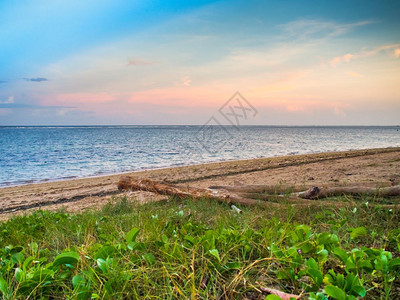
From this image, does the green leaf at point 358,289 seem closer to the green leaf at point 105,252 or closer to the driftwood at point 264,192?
the green leaf at point 105,252

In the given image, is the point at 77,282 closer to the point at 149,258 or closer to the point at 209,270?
the point at 149,258

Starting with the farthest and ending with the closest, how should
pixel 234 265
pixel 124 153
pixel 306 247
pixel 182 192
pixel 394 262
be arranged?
pixel 124 153 < pixel 182 192 < pixel 306 247 < pixel 234 265 < pixel 394 262

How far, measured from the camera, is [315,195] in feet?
16.1

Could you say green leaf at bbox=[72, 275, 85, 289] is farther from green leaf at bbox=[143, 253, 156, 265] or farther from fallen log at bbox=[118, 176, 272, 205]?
fallen log at bbox=[118, 176, 272, 205]

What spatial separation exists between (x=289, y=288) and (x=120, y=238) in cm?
155

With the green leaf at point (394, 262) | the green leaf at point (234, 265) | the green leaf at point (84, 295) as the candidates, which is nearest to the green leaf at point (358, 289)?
the green leaf at point (394, 262)

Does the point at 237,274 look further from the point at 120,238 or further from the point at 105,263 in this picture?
the point at 120,238

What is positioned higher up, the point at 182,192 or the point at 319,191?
the point at 319,191

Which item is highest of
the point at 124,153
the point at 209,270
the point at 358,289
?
the point at 358,289

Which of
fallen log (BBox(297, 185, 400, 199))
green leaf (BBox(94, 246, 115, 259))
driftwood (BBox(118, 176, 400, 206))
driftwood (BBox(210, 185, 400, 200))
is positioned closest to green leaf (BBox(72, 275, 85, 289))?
green leaf (BBox(94, 246, 115, 259))

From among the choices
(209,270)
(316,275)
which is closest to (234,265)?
(209,270)

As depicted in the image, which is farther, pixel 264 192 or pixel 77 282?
pixel 264 192

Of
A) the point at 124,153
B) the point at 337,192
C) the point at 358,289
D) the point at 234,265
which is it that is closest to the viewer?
the point at 358,289

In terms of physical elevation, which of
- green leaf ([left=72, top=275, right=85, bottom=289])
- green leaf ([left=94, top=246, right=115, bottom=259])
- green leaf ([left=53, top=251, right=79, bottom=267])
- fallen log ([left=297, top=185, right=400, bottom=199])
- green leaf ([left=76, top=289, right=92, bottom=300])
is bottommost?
fallen log ([left=297, top=185, right=400, bottom=199])
